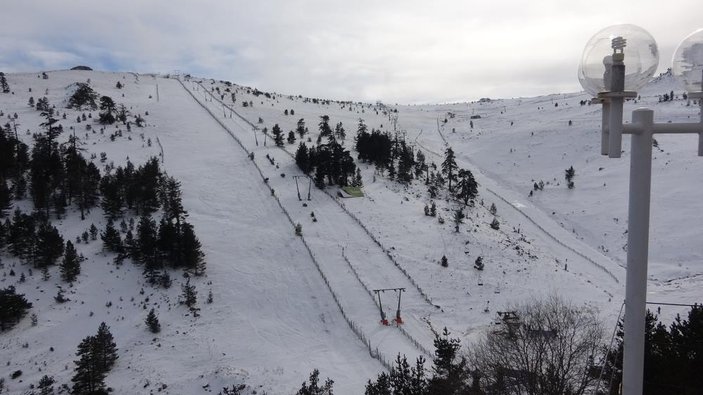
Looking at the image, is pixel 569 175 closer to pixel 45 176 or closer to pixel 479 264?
pixel 479 264

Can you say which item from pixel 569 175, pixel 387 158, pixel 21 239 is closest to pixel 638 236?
pixel 21 239

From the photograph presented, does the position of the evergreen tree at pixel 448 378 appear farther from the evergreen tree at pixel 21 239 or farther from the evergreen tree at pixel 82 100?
the evergreen tree at pixel 82 100

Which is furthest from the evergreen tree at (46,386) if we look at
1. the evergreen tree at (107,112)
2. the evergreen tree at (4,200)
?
the evergreen tree at (107,112)

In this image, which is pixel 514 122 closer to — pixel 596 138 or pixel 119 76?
pixel 596 138

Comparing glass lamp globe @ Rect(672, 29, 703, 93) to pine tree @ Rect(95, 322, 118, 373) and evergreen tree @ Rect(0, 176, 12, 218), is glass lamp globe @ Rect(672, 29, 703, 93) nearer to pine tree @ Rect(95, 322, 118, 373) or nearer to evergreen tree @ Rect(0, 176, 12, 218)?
pine tree @ Rect(95, 322, 118, 373)

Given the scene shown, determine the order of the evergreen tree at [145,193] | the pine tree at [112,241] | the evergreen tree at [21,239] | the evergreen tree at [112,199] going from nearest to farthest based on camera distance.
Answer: the evergreen tree at [21,239] → the pine tree at [112,241] → the evergreen tree at [112,199] → the evergreen tree at [145,193]

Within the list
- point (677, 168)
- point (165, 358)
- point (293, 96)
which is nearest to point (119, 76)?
point (293, 96)

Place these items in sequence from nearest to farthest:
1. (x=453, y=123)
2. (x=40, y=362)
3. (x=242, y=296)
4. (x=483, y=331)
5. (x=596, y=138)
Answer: (x=40, y=362), (x=483, y=331), (x=242, y=296), (x=596, y=138), (x=453, y=123)

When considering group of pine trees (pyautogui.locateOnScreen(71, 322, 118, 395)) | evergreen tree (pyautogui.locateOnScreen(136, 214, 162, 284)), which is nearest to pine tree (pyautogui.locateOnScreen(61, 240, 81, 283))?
evergreen tree (pyautogui.locateOnScreen(136, 214, 162, 284))
